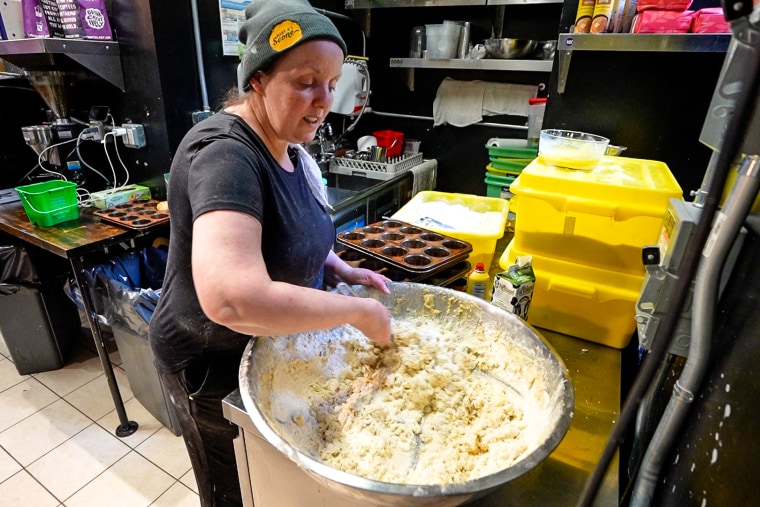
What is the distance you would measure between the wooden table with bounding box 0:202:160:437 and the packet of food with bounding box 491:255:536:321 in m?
A: 1.64

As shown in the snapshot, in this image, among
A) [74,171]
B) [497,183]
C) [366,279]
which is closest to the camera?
[366,279]

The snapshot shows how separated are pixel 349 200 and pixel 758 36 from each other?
223cm

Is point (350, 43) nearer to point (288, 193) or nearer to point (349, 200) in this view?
point (349, 200)

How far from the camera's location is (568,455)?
84 cm

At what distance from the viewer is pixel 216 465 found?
1.14 meters

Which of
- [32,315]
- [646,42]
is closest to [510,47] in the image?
[646,42]

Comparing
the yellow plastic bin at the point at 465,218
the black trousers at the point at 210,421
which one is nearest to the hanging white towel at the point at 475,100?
the yellow plastic bin at the point at 465,218

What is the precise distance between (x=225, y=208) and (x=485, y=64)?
2.62 meters

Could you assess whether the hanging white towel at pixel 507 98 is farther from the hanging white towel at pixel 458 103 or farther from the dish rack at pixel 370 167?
the dish rack at pixel 370 167

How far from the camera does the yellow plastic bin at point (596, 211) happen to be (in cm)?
104

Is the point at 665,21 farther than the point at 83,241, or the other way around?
the point at 83,241

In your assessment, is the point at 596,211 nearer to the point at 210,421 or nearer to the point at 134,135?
the point at 210,421

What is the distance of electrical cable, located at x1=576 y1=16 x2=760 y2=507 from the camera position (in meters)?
0.38

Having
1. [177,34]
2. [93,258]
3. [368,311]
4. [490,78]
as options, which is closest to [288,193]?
[368,311]
